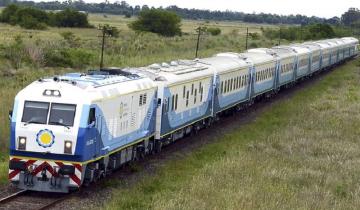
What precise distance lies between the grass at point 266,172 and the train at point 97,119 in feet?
3.70

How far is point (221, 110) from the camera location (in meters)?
31.5

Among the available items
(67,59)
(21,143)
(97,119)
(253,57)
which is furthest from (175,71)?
(67,59)

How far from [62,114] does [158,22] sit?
9452 cm

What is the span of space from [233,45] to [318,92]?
5405cm

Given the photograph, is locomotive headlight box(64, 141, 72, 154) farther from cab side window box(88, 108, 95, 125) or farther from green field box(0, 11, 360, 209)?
green field box(0, 11, 360, 209)

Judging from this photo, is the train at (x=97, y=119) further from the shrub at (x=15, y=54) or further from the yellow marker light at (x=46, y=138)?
the shrub at (x=15, y=54)

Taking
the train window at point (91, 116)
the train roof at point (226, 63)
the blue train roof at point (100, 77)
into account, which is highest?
the blue train roof at point (100, 77)

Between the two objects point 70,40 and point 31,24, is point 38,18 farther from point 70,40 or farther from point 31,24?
point 70,40

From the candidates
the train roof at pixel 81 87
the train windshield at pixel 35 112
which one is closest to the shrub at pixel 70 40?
the train roof at pixel 81 87

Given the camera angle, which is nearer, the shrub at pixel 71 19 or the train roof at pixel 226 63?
the train roof at pixel 226 63

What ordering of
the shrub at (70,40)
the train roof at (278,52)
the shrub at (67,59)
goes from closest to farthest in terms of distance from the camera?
the train roof at (278,52) → the shrub at (67,59) → the shrub at (70,40)

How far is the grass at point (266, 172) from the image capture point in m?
15.7

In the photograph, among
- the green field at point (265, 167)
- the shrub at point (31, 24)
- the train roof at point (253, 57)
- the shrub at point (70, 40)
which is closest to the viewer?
the green field at point (265, 167)

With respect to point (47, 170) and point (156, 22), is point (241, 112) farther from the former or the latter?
point (156, 22)
